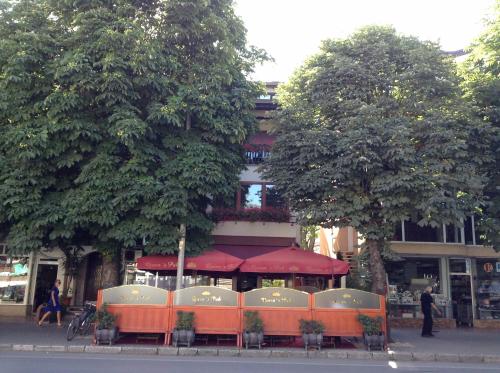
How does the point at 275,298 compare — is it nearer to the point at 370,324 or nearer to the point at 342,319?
the point at 342,319

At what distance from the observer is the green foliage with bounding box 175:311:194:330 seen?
489 inches

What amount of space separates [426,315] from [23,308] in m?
15.7

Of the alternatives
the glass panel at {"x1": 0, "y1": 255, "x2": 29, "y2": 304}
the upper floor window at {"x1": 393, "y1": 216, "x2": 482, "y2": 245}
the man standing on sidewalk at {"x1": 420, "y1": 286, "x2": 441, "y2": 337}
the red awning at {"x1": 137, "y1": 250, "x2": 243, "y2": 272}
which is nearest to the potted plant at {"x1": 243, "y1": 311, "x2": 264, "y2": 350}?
the red awning at {"x1": 137, "y1": 250, "x2": 243, "y2": 272}

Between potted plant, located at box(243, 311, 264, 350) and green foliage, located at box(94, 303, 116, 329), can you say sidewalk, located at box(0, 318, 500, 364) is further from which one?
green foliage, located at box(94, 303, 116, 329)

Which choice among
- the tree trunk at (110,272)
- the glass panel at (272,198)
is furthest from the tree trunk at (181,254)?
the glass panel at (272,198)

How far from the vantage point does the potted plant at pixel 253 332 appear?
40.4 feet

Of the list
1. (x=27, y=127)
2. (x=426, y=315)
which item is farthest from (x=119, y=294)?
(x=426, y=315)

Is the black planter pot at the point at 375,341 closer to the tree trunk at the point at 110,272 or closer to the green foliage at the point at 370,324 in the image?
the green foliage at the point at 370,324

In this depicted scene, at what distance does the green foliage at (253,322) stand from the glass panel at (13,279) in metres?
11.5

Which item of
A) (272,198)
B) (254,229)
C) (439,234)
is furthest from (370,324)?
(439,234)

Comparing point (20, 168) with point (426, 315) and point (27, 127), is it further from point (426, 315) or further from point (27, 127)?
point (426, 315)

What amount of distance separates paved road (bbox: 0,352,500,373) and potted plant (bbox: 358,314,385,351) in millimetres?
1042

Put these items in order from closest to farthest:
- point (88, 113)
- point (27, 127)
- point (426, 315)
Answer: point (27, 127)
point (88, 113)
point (426, 315)

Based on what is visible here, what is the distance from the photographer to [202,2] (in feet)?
46.3
